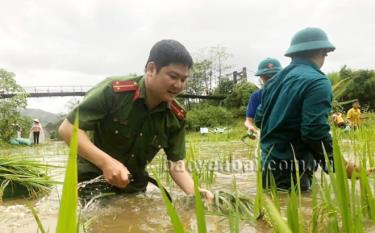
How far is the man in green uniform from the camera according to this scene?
81.4 inches

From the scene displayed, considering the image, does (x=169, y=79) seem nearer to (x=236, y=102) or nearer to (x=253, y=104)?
(x=253, y=104)

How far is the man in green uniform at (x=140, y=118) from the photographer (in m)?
2.07

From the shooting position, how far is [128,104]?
233 cm

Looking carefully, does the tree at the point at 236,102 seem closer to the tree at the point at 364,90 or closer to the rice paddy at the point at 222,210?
the tree at the point at 364,90

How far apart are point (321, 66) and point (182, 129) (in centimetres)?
96

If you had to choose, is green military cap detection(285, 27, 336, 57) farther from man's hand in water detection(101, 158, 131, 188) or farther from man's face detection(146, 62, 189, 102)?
man's hand in water detection(101, 158, 131, 188)

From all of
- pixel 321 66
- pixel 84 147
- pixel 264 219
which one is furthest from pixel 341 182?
pixel 321 66

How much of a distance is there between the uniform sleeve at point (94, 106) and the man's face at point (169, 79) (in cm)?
29

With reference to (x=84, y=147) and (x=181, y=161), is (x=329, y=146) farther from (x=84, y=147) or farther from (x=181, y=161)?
(x=84, y=147)

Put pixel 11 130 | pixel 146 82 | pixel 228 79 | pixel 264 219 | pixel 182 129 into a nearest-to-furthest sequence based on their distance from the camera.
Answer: pixel 264 219 < pixel 146 82 < pixel 182 129 < pixel 11 130 < pixel 228 79

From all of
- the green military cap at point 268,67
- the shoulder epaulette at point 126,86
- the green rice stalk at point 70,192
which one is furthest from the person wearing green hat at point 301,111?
the green rice stalk at point 70,192

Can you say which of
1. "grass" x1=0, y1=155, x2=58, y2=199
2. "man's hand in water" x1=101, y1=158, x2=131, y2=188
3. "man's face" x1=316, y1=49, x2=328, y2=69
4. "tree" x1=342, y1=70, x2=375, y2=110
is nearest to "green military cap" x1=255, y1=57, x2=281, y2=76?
"man's face" x1=316, y1=49, x2=328, y2=69

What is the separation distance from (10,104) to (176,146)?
15286mm

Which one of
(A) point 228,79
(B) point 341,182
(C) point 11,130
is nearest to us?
(B) point 341,182
